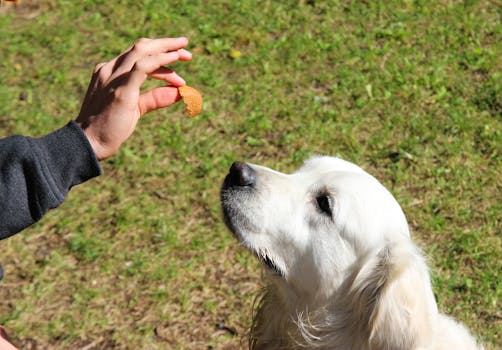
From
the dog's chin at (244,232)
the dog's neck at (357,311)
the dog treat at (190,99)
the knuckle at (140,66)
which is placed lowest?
the dog's neck at (357,311)

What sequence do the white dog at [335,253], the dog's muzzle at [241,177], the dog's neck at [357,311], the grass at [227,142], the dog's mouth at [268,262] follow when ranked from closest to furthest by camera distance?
the dog's neck at [357,311] → the white dog at [335,253] → the dog's mouth at [268,262] → the dog's muzzle at [241,177] → the grass at [227,142]

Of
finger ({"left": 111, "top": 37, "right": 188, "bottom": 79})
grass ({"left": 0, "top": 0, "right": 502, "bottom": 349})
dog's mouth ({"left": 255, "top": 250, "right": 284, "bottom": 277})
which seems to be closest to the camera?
finger ({"left": 111, "top": 37, "right": 188, "bottom": 79})

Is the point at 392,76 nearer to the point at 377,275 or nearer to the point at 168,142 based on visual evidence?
the point at 168,142

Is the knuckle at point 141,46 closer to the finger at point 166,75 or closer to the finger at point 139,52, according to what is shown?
the finger at point 139,52

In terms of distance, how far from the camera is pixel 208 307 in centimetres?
434

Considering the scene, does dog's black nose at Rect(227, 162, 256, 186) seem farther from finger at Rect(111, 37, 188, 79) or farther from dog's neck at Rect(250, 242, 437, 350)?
finger at Rect(111, 37, 188, 79)

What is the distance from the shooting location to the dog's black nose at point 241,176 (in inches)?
124

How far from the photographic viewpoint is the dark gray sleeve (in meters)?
2.36

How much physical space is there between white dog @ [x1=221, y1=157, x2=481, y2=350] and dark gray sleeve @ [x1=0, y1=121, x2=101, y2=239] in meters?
0.90

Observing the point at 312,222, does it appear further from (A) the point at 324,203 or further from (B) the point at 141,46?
(B) the point at 141,46

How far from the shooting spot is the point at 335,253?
2959mm

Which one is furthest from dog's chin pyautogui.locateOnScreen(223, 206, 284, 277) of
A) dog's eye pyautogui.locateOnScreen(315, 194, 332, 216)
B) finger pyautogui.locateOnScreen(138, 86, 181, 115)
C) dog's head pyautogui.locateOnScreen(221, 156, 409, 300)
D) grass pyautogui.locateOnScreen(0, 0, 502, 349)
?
grass pyautogui.locateOnScreen(0, 0, 502, 349)

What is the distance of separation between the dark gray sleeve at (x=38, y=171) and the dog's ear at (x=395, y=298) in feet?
4.16

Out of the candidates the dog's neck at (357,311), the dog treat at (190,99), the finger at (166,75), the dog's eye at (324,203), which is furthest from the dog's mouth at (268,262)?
the finger at (166,75)
